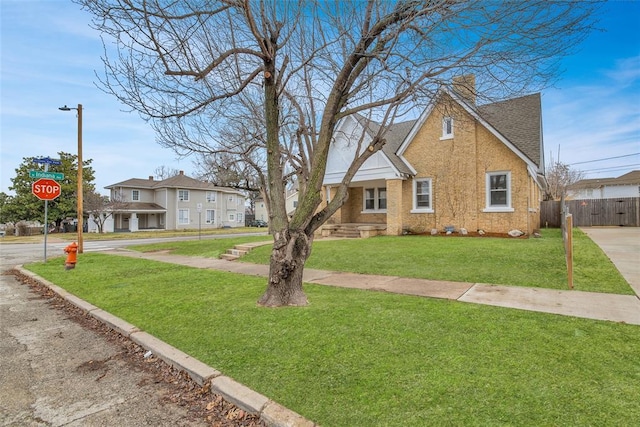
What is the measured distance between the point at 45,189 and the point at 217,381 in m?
13.6

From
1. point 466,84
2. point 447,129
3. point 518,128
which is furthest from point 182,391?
point 518,128

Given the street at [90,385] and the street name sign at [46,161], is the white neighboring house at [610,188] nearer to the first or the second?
the street at [90,385]

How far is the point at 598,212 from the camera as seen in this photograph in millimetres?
23984

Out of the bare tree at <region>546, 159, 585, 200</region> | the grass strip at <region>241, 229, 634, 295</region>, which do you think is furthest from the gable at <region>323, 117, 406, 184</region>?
the bare tree at <region>546, 159, 585, 200</region>

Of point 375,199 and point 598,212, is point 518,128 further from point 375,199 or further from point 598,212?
point 598,212

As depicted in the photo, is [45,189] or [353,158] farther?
[353,158]

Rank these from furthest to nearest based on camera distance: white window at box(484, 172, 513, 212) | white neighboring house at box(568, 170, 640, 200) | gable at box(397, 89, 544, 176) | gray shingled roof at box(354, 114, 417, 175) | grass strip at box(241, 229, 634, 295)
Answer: white neighboring house at box(568, 170, 640, 200)
gray shingled roof at box(354, 114, 417, 175)
white window at box(484, 172, 513, 212)
gable at box(397, 89, 544, 176)
grass strip at box(241, 229, 634, 295)

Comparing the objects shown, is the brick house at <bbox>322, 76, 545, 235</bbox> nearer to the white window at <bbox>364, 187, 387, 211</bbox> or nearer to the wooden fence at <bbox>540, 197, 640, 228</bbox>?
the white window at <bbox>364, 187, 387, 211</bbox>

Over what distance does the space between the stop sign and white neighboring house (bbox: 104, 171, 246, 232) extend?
1171 inches

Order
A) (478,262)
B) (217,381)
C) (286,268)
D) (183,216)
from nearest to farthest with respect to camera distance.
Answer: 1. (217,381)
2. (286,268)
3. (478,262)
4. (183,216)

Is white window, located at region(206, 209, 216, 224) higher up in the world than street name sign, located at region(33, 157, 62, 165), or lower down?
Result: lower down

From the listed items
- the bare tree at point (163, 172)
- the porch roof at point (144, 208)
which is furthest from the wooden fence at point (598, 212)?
the bare tree at point (163, 172)

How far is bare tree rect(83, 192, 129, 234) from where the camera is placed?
119 ft

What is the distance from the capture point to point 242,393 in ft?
9.56
